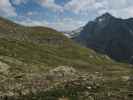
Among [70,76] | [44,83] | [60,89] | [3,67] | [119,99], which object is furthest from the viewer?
[3,67]

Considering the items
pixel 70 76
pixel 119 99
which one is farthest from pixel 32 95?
pixel 70 76

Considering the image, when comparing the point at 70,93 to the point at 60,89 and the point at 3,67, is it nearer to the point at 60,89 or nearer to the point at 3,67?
the point at 60,89

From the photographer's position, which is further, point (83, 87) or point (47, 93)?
point (83, 87)

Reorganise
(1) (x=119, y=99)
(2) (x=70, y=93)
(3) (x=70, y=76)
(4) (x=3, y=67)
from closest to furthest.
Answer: (1) (x=119, y=99) → (2) (x=70, y=93) → (3) (x=70, y=76) → (4) (x=3, y=67)

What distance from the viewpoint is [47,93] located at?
63125 mm

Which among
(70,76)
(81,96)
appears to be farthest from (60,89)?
(70,76)

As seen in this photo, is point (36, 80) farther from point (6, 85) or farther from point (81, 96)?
point (81, 96)

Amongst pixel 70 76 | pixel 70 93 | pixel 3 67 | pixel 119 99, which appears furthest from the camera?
pixel 3 67

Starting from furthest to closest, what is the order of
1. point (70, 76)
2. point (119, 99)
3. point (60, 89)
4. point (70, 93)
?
point (70, 76) → point (60, 89) → point (70, 93) → point (119, 99)

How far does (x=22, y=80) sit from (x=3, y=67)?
1216 inches

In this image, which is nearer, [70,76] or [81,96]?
[81,96]

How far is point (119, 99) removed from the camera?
5581 centimetres

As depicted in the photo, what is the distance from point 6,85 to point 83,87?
62.2 feet

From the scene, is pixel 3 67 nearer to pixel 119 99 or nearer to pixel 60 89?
pixel 60 89
